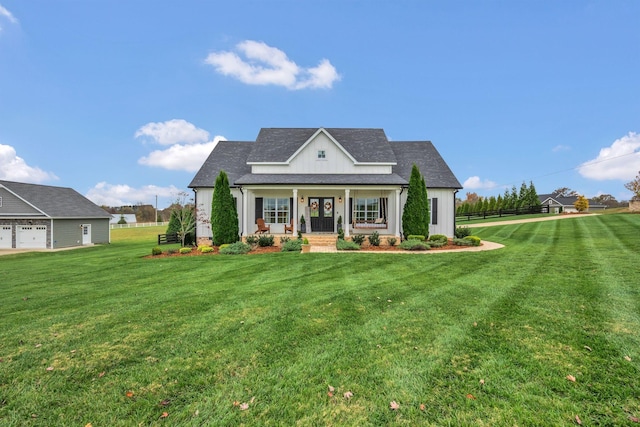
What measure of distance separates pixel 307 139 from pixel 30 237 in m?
23.6

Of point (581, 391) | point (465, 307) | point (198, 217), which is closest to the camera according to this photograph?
point (581, 391)

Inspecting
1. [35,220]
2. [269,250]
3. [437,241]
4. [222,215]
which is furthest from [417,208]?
[35,220]

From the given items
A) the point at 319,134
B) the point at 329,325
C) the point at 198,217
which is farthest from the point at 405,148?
the point at 329,325

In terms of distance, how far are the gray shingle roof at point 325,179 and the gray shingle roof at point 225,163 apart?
1.93 m

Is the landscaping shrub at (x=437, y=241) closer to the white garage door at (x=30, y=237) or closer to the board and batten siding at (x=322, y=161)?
the board and batten siding at (x=322, y=161)

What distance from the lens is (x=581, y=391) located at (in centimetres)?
281

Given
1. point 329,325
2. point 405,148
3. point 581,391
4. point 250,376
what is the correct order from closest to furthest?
1. point 581,391
2. point 250,376
3. point 329,325
4. point 405,148

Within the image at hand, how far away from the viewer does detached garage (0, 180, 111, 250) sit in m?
21.9

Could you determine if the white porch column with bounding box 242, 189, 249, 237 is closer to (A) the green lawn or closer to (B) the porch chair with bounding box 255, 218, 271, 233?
(B) the porch chair with bounding box 255, 218, 271, 233

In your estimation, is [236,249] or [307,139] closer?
[236,249]

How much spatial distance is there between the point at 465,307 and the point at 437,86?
19538 mm

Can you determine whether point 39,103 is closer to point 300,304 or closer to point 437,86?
point 300,304

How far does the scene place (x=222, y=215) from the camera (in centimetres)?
1470

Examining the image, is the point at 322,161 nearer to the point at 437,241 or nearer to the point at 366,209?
the point at 366,209
